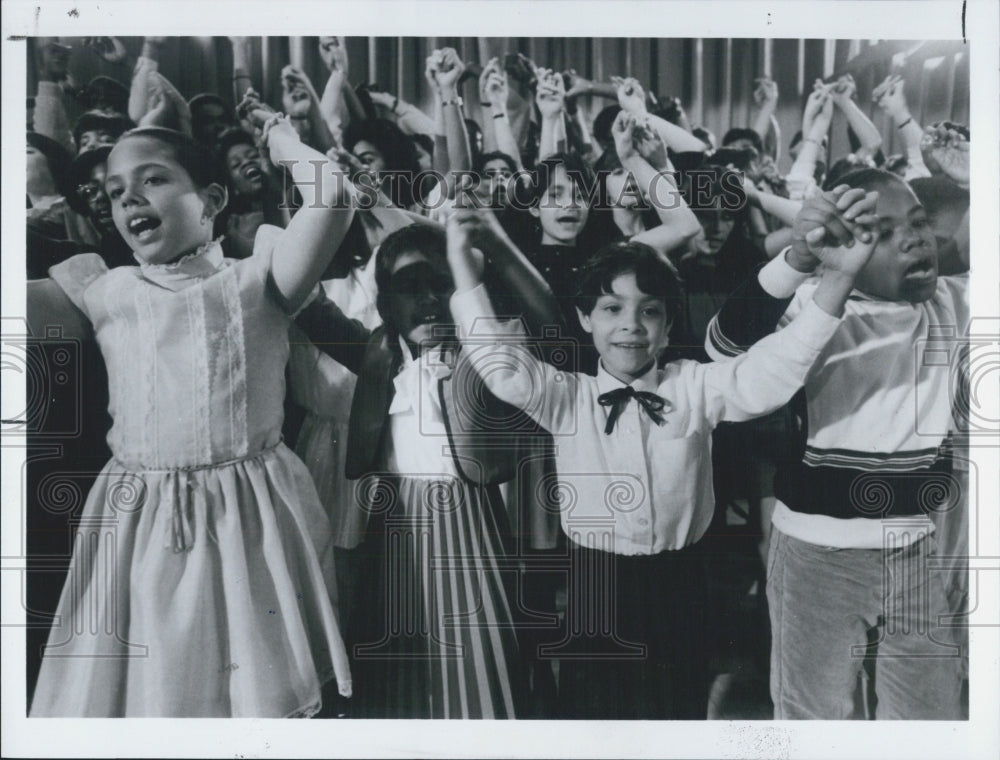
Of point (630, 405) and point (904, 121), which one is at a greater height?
point (904, 121)

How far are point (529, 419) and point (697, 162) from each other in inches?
31.7

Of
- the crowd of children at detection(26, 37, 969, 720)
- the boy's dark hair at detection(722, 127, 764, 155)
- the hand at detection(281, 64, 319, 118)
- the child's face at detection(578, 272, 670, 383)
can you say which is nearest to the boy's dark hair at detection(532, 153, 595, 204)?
the crowd of children at detection(26, 37, 969, 720)

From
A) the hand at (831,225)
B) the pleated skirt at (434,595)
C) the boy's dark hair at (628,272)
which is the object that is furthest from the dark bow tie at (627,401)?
the hand at (831,225)

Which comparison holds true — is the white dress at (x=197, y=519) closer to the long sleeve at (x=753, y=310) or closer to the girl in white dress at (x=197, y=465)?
the girl in white dress at (x=197, y=465)

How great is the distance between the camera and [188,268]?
8.34 ft

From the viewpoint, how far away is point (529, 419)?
2539mm

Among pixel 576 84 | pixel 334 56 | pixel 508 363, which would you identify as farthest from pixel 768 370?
pixel 334 56

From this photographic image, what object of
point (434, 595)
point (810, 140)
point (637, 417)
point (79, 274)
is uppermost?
point (810, 140)

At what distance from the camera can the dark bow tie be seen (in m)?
2.54

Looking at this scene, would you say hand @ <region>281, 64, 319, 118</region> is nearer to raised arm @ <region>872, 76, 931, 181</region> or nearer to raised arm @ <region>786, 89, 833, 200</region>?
raised arm @ <region>786, 89, 833, 200</region>

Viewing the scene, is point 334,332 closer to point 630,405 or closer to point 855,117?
point 630,405

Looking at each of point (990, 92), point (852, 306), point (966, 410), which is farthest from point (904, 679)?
point (990, 92)

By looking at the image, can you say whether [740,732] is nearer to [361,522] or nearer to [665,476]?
[665,476]

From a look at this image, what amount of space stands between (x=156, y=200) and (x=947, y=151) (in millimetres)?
2081
